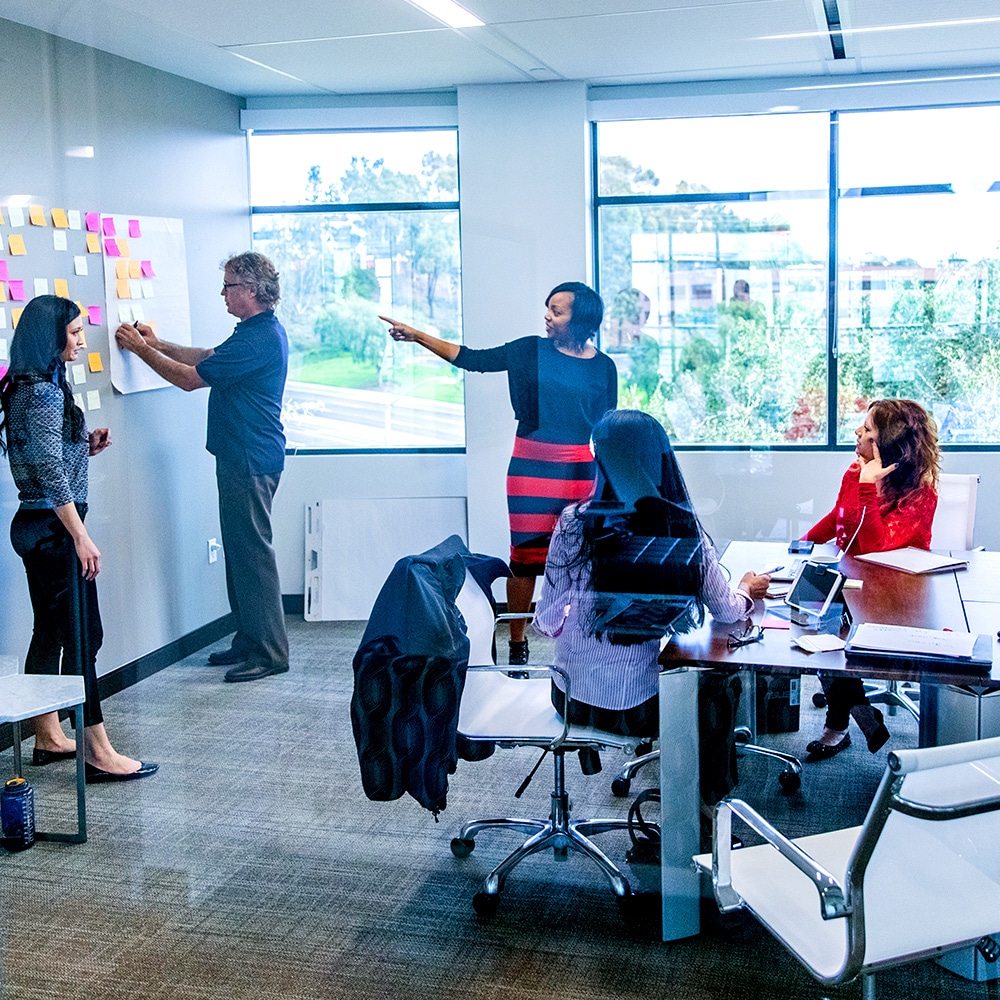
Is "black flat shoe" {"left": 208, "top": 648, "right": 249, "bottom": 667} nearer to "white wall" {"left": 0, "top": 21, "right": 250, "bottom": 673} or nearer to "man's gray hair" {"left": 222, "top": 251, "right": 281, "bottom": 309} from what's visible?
"white wall" {"left": 0, "top": 21, "right": 250, "bottom": 673}

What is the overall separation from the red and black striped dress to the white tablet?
2.04 feet

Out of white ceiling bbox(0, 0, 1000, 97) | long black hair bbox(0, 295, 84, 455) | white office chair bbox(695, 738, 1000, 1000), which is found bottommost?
white office chair bbox(695, 738, 1000, 1000)

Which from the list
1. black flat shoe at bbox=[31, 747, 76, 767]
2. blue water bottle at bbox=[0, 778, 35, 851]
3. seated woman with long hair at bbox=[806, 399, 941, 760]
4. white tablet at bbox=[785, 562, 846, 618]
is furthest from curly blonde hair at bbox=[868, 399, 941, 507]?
blue water bottle at bbox=[0, 778, 35, 851]

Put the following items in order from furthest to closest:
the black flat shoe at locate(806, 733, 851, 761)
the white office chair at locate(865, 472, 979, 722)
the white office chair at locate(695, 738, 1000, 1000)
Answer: the black flat shoe at locate(806, 733, 851, 761) < the white office chair at locate(865, 472, 979, 722) < the white office chair at locate(695, 738, 1000, 1000)

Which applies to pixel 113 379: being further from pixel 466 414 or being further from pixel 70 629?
pixel 466 414

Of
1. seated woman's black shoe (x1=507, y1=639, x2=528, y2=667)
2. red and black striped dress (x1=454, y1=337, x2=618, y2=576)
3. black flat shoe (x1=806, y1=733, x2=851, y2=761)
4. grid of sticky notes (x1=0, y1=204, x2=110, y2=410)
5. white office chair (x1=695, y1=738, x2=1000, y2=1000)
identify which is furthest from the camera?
black flat shoe (x1=806, y1=733, x2=851, y2=761)

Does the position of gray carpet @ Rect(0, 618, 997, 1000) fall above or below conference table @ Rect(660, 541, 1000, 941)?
below

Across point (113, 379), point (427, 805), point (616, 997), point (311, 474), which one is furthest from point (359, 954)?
point (113, 379)

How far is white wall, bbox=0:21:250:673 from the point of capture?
2816 mm

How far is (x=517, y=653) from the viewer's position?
319 cm

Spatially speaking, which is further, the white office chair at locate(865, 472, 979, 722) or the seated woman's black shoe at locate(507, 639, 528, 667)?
the seated woman's black shoe at locate(507, 639, 528, 667)

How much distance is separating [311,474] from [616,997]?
1546 mm

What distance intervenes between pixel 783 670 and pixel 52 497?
1817 mm

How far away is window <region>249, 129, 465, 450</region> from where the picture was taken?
118 inches
